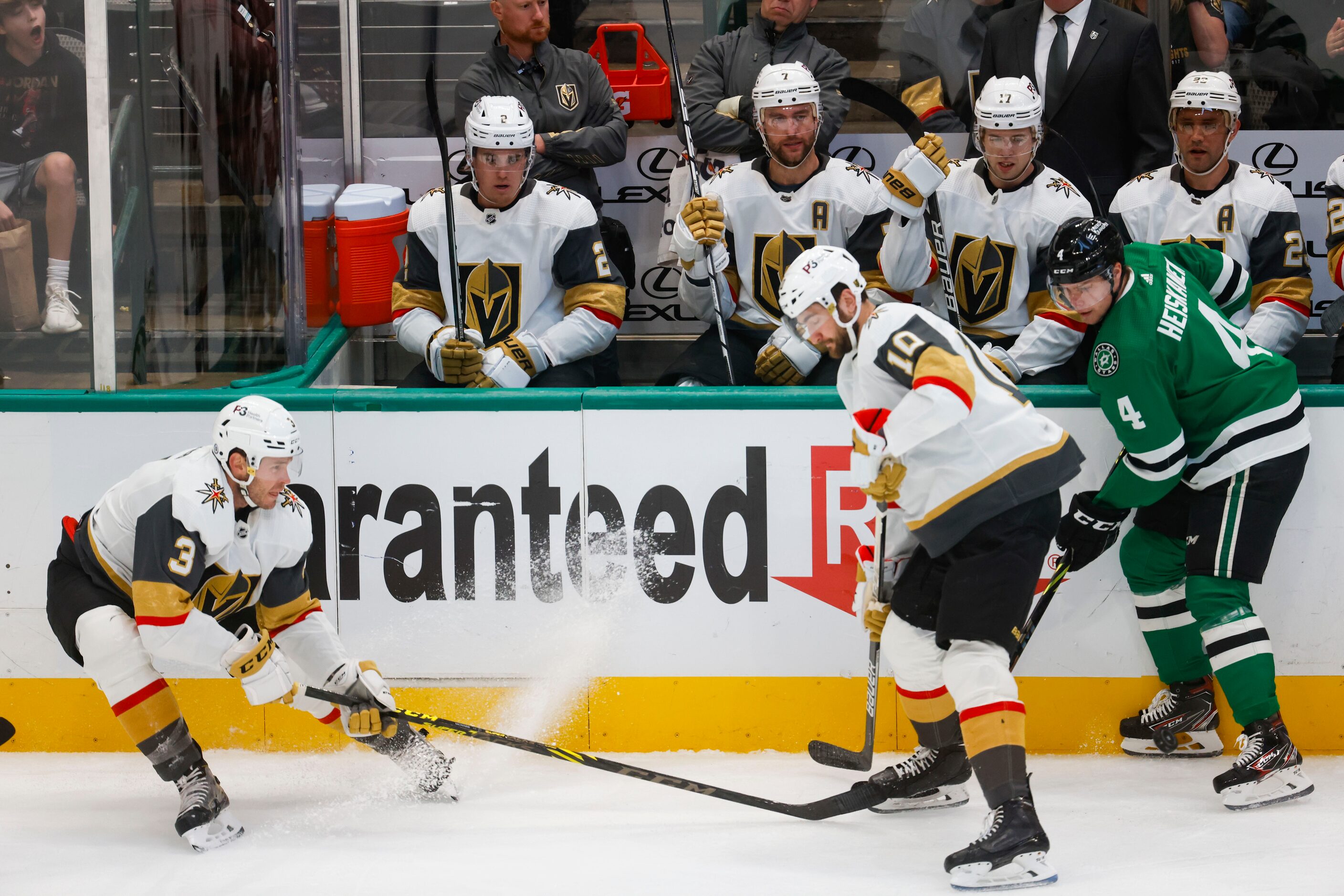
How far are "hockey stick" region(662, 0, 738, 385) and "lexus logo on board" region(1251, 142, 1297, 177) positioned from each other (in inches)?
74.7

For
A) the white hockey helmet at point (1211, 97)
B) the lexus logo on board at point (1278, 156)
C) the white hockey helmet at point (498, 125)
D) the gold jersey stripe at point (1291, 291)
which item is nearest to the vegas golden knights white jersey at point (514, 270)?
the white hockey helmet at point (498, 125)

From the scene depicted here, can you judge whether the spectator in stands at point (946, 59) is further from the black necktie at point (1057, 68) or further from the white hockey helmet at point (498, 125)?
the white hockey helmet at point (498, 125)

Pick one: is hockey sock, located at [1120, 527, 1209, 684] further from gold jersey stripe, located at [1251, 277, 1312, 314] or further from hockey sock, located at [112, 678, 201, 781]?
hockey sock, located at [112, 678, 201, 781]

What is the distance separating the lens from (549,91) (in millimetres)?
4547

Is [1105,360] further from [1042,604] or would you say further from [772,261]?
[772,261]

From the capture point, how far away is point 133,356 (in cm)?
371

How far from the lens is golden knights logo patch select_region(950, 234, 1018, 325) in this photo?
407 cm

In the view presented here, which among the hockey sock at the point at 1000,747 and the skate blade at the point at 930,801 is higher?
the hockey sock at the point at 1000,747

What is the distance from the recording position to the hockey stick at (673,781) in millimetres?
3092

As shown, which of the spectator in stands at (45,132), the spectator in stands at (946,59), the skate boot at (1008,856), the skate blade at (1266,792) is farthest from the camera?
the spectator in stands at (946,59)

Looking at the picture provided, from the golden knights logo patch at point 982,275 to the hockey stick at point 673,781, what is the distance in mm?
1540

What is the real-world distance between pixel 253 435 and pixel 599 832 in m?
1.12

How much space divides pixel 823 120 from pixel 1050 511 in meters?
1.87

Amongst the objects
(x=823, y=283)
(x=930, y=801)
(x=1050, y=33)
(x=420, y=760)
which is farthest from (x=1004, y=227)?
(x=420, y=760)
